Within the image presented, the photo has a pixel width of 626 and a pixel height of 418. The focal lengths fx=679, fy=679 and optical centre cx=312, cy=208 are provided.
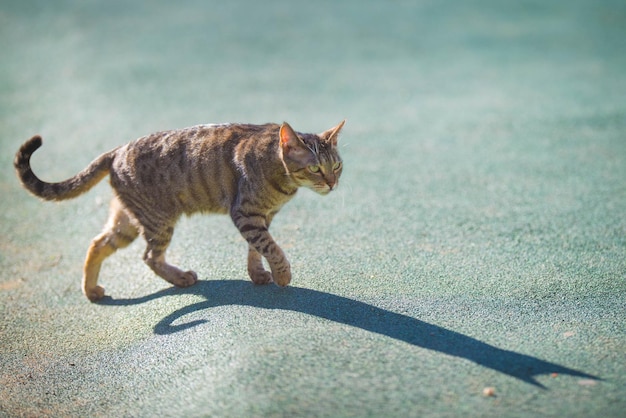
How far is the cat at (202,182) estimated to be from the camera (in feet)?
13.9

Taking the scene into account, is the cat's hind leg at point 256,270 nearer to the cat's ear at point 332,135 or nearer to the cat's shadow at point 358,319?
the cat's shadow at point 358,319

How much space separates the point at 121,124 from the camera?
25.9 ft

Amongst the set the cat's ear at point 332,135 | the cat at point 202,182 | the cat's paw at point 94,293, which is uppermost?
the cat's ear at point 332,135

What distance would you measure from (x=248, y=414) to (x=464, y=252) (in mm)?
2289

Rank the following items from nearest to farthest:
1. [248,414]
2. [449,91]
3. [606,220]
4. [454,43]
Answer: [248,414]
[606,220]
[449,91]
[454,43]

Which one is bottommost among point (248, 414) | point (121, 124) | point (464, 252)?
point (248, 414)

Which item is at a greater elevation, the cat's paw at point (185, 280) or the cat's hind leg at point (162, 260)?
the cat's hind leg at point (162, 260)

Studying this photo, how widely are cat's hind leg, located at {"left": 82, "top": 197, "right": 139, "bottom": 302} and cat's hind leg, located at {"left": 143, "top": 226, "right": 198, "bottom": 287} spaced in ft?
0.68

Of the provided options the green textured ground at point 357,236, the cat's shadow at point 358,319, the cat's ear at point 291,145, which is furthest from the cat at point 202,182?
the green textured ground at point 357,236

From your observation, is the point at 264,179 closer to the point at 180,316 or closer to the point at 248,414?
the point at 180,316

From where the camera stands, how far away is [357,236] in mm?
5168

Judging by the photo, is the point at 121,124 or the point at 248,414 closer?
the point at 248,414

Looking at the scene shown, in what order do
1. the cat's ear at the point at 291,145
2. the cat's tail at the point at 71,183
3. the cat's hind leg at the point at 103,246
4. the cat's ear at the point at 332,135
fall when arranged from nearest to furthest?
the cat's ear at the point at 291,145 → the cat's ear at the point at 332,135 → the cat's tail at the point at 71,183 → the cat's hind leg at the point at 103,246

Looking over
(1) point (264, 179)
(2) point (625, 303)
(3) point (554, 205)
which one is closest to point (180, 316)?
(1) point (264, 179)
